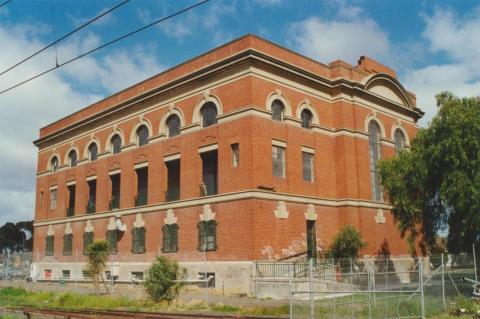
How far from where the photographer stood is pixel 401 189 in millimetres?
28297

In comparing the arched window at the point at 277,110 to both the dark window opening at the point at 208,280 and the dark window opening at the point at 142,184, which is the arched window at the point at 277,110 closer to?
the dark window opening at the point at 208,280

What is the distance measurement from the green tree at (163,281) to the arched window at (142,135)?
14014mm

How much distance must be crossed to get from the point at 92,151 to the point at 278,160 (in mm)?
18353

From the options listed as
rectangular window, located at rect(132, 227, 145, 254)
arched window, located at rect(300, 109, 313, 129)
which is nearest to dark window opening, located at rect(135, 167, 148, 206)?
rectangular window, located at rect(132, 227, 145, 254)

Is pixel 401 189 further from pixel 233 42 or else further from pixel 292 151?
pixel 233 42

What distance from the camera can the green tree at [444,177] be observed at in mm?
24500

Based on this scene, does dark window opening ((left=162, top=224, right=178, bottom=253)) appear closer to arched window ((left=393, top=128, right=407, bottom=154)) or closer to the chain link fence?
the chain link fence

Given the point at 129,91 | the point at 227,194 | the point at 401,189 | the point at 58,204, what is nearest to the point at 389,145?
the point at 401,189

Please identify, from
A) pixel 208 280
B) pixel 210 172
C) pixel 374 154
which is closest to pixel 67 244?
pixel 210 172

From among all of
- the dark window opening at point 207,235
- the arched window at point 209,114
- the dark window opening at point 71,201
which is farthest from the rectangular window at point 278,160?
the dark window opening at point 71,201

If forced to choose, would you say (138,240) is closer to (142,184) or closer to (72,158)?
(142,184)

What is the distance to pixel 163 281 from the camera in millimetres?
24078

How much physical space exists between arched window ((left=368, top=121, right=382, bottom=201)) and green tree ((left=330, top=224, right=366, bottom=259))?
5.18 m

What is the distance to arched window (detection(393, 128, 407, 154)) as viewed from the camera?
3874 cm
